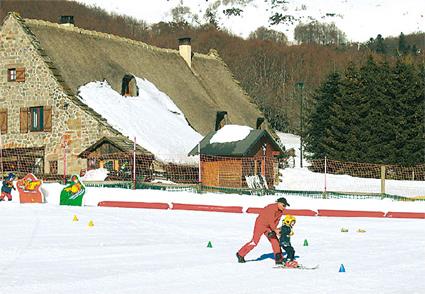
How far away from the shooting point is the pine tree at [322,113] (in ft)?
203

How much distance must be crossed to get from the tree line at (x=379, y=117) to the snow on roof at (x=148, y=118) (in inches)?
571

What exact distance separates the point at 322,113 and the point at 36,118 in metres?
28.4

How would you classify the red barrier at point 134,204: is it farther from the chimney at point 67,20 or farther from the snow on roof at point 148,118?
the chimney at point 67,20

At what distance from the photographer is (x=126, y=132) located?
131 ft

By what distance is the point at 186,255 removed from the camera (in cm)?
1609

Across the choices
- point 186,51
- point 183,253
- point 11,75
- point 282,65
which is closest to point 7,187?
point 183,253

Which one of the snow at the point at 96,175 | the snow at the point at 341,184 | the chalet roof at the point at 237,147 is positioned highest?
the chalet roof at the point at 237,147

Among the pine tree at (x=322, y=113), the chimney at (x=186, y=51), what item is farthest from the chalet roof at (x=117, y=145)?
the pine tree at (x=322, y=113)

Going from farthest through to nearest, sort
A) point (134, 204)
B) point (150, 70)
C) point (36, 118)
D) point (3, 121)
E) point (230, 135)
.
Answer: point (150, 70) → point (3, 121) → point (36, 118) → point (230, 135) → point (134, 204)

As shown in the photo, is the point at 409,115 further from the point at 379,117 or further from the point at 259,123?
the point at 259,123

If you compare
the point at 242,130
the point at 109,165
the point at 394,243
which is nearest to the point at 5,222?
the point at 394,243

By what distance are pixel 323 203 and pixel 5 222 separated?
1260cm

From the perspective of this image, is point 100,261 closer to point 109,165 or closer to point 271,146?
point 109,165

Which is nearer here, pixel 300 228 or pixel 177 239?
pixel 177 239
